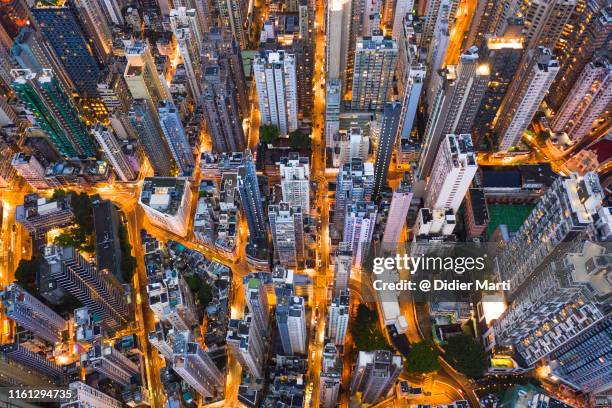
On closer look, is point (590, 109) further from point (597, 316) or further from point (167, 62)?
point (167, 62)

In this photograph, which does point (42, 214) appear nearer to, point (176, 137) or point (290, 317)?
point (176, 137)

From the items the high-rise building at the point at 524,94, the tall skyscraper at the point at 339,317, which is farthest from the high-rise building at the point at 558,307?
the high-rise building at the point at 524,94

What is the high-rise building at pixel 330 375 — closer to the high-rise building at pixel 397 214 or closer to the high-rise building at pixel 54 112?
the high-rise building at pixel 397 214

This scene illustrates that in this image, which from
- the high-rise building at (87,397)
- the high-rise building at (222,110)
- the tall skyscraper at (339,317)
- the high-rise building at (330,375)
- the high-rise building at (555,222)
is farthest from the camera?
the high-rise building at (222,110)

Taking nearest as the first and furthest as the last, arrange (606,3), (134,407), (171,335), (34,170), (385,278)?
(171,335), (134,407), (385,278), (606,3), (34,170)

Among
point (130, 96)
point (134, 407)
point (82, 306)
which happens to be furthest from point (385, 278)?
point (130, 96)

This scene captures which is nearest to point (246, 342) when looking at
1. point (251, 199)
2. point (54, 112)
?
point (251, 199)

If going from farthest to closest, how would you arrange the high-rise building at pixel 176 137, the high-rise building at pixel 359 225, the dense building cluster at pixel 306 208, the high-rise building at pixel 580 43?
1. the high-rise building at pixel 176 137
2. the high-rise building at pixel 580 43
3. the high-rise building at pixel 359 225
4. the dense building cluster at pixel 306 208
